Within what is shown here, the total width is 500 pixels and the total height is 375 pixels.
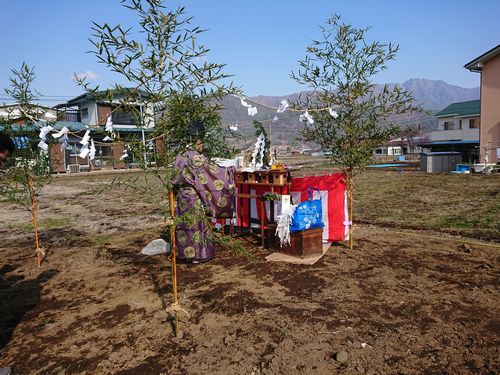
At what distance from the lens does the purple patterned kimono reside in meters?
5.59

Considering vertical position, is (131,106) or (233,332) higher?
(131,106)

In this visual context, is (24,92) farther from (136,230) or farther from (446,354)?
(446,354)

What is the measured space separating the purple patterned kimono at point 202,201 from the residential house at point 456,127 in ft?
108

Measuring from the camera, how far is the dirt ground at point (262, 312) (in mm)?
3260

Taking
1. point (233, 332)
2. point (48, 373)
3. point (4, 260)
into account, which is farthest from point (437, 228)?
point (4, 260)

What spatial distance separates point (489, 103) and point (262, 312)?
25.2 metres

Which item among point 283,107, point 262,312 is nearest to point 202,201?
point 283,107

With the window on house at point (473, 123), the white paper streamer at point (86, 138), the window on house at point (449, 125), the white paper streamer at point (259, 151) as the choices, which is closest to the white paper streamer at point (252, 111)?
the white paper streamer at point (86, 138)

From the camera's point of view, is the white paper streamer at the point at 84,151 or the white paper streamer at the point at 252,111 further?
the white paper streamer at the point at 252,111

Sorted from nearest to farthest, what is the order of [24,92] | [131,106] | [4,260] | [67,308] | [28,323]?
[131,106] → [28,323] → [67,308] → [24,92] → [4,260]

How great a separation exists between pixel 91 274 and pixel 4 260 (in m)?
2.31

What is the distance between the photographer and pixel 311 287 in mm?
4910

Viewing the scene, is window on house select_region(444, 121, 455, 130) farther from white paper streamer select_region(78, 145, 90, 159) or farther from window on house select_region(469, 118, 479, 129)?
white paper streamer select_region(78, 145, 90, 159)

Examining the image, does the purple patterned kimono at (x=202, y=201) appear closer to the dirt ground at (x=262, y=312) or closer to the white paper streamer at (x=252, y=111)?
the dirt ground at (x=262, y=312)
